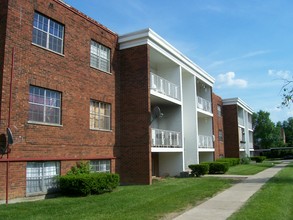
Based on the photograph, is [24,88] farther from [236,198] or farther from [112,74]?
[236,198]

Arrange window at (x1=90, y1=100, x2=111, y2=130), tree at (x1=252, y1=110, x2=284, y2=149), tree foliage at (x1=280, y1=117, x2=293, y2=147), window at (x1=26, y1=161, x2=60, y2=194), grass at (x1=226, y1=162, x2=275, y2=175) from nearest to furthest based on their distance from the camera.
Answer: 1. window at (x1=26, y1=161, x2=60, y2=194)
2. window at (x1=90, y1=100, x2=111, y2=130)
3. grass at (x1=226, y1=162, x2=275, y2=175)
4. tree at (x1=252, y1=110, x2=284, y2=149)
5. tree foliage at (x1=280, y1=117, x2=293, y2=147)

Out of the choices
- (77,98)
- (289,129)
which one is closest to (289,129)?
(289,129)

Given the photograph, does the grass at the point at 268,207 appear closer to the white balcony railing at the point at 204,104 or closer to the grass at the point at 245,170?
the grass at the point at 245,170

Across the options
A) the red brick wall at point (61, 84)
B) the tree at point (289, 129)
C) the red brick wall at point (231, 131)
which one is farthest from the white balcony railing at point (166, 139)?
the tree at point (289, 129)

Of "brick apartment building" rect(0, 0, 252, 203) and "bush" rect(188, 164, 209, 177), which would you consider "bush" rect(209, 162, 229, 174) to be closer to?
"bush" rect(188, 164, 209, 177)

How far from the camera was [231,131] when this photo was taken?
1718 inches

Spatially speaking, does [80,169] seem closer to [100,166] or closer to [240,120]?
[100,166]

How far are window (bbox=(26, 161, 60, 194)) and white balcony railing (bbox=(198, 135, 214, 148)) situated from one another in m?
16.2

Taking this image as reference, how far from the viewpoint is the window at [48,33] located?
13.8 meters

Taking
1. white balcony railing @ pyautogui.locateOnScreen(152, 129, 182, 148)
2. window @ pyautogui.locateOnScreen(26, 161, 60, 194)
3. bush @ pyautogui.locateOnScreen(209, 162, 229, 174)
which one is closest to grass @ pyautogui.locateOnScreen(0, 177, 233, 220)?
window @ pyautogui.locateOnScreen(26, 161, 60, 194)

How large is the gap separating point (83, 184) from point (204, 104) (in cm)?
1924

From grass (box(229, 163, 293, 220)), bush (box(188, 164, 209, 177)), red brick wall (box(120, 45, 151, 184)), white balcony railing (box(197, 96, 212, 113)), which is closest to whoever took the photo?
grass (box(229, 163, 293, 220))

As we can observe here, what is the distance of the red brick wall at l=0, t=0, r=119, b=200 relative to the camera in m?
12.5

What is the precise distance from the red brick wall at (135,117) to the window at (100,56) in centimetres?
124
